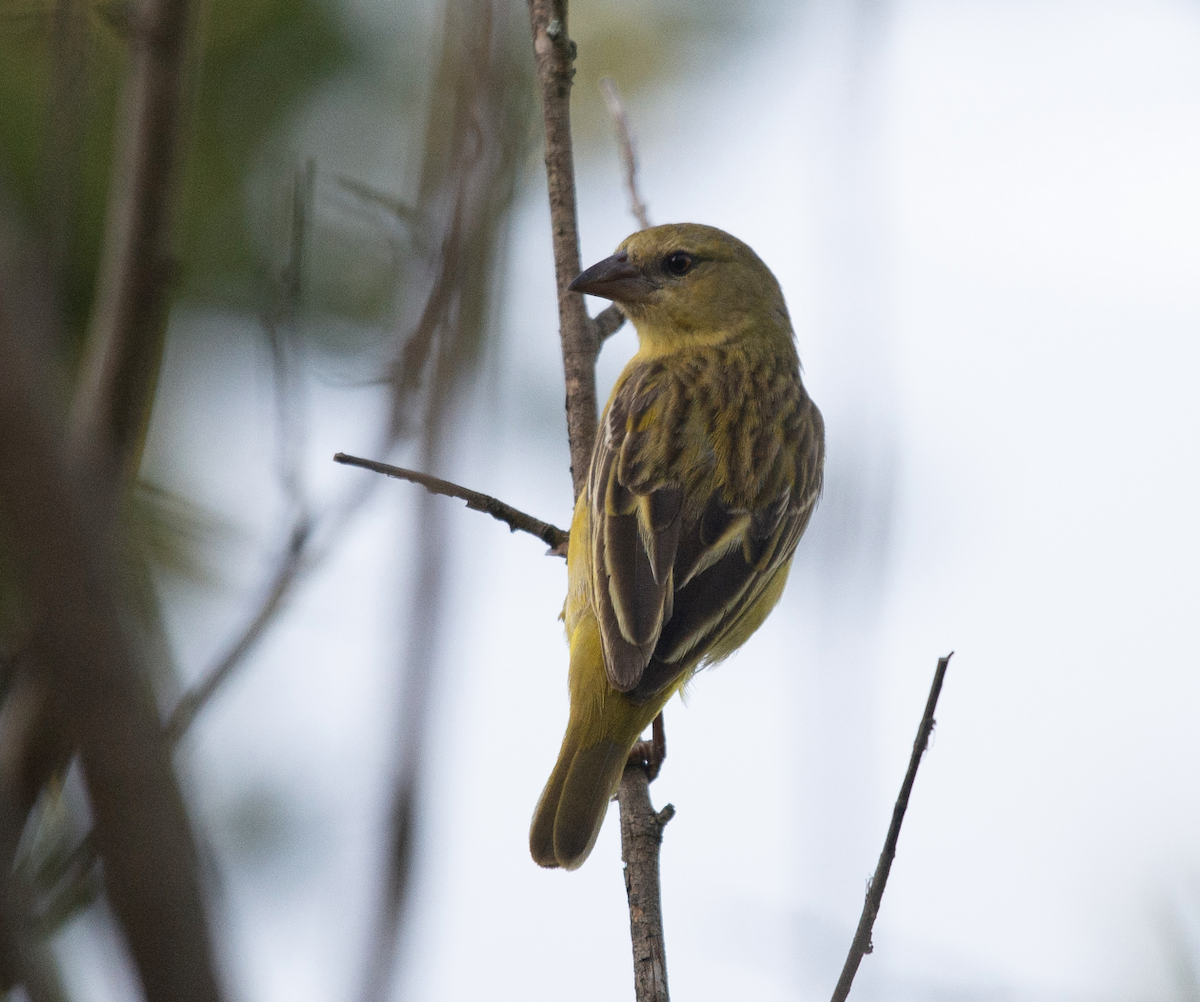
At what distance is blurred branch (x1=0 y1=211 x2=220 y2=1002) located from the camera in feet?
2.74

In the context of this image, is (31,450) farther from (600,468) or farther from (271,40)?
(271,40)

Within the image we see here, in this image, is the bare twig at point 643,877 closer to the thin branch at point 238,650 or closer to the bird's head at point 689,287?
the thin branch at point 238,650

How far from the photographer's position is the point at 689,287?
583 cm

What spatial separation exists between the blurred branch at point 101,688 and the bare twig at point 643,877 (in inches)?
81.1

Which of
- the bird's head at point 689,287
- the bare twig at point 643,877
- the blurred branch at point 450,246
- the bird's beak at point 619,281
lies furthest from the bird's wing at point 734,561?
the blurred branch at point 450,246

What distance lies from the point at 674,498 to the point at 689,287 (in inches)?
57.4

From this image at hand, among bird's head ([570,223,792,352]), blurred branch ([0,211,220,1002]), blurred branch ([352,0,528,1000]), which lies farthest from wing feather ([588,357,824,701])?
blurred branch ([0,211,220,1002])

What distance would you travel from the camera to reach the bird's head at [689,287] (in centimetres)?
568

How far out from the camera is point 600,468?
183 inches

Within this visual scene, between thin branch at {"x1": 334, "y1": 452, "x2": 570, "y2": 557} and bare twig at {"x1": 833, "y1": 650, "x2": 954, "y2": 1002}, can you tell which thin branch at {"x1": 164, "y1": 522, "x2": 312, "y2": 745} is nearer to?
thin branch at {"x1": 334, "y1": 452, "x2": 570, "y2": 557}

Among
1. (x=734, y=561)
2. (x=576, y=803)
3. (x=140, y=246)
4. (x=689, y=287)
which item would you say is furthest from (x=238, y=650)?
(x=689, y=287)

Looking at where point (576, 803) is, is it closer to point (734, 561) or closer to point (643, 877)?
point (643, 877)

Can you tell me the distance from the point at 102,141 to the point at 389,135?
150 cm

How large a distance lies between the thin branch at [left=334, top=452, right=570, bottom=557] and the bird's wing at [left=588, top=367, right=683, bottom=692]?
0.18 metres
